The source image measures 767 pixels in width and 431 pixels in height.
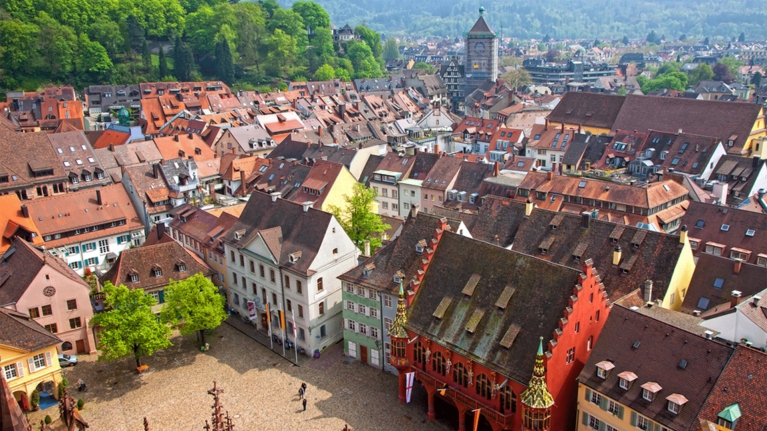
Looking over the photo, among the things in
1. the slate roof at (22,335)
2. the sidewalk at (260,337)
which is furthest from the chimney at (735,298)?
the slate roof at (22,335)

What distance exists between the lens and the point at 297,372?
58375 millimetres

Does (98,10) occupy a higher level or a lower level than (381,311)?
higher

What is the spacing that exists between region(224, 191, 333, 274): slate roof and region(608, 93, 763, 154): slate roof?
2815 inches

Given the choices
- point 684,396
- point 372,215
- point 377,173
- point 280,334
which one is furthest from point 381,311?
point 377,173

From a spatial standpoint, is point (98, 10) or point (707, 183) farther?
point (98, 10)

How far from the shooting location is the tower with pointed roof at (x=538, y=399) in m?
40.8

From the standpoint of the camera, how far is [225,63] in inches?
7761

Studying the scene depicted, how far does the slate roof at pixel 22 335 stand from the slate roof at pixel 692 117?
308 ft

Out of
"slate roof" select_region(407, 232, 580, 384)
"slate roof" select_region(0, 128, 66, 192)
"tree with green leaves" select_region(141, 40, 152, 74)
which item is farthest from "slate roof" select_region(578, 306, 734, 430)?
"tree with green leaves" select_region(141, 40, 152, 74)

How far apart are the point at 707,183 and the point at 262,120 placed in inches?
3093

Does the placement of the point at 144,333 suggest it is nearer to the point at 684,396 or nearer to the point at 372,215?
the point at 372,215

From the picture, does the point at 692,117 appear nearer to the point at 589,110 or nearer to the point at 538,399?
the point at 589,110

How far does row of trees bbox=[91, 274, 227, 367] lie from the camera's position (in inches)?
2199

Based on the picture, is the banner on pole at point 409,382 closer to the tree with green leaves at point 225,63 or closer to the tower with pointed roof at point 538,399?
the tower with pointed roof at point 538,399
